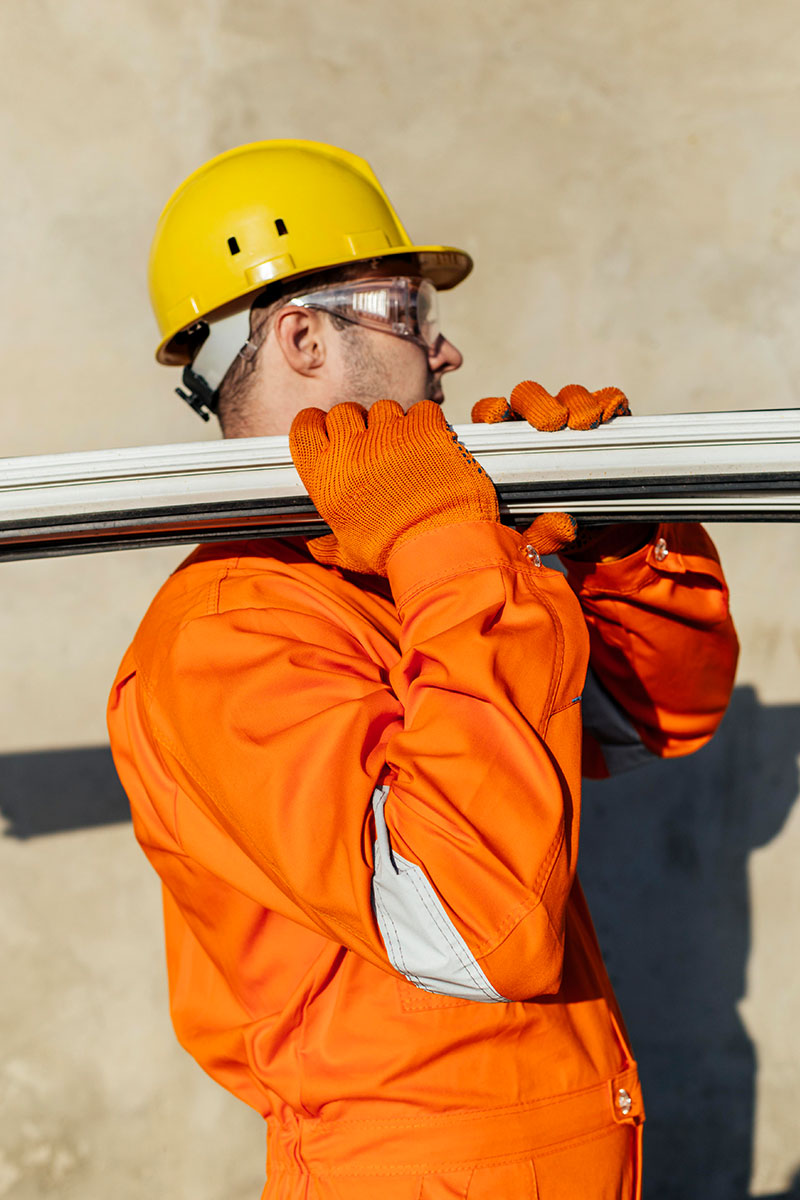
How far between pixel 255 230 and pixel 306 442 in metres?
0.59

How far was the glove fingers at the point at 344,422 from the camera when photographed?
106 cm

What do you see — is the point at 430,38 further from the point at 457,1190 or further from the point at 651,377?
the point at 457,1190

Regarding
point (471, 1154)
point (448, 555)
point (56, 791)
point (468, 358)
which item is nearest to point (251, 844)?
point (448, 555)

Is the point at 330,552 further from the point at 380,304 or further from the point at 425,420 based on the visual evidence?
the point at 380,304

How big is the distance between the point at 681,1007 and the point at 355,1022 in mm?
1998

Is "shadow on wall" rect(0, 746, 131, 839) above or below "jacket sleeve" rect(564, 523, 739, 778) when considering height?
below

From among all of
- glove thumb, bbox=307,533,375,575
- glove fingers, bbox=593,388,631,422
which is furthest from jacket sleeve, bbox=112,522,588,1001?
glove fingers, bbox=593,388,631,422

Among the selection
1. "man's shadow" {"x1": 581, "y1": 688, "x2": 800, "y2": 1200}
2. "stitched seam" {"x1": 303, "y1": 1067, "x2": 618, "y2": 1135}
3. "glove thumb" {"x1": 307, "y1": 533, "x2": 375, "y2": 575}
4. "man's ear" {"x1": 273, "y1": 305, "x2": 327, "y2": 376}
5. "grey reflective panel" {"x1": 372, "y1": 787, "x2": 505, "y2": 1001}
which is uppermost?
"man's ear" {"x1": 273, "y1": 305, "x2": 327, "y2": 376}

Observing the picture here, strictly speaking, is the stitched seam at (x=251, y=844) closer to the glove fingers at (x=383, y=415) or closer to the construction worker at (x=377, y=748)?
the construction worker at (x=377, y=748)

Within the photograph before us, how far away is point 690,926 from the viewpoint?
2.70 m

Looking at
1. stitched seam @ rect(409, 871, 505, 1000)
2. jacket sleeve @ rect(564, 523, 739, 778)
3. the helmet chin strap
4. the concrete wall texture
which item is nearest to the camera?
stitched seam @ rect(409, 871, 505, 1000)

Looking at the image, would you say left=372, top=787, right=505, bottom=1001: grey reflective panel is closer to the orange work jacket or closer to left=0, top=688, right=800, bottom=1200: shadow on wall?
the orange work jacket

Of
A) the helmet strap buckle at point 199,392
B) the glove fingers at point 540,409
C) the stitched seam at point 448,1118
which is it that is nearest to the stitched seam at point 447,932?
the stitched seam at point 448,1118

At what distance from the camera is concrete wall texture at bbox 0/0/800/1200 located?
8.02 feet
